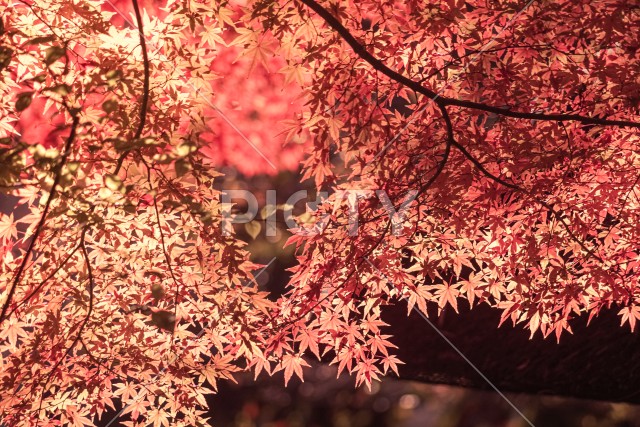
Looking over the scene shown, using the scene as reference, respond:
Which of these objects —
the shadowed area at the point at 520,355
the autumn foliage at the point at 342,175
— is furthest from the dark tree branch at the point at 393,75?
the shadowed area at the point at 520,355

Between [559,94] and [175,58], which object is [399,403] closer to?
[559,94]

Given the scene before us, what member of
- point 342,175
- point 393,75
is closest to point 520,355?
point 342,175

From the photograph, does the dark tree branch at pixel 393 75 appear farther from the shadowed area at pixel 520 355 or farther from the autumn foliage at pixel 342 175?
the shadowed area at pixel 520 355

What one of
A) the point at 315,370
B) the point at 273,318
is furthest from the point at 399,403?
the point at 273,318

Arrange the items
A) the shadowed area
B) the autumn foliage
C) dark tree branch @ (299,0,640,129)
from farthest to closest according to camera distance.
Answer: the shadowed area
the autumn foliage
dark tree branch @ (299,0,640,129)

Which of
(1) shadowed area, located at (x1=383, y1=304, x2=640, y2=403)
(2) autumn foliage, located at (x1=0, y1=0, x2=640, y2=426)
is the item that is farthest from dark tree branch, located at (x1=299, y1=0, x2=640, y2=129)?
(1) shadowed area, located at (x1=383, y1=304, x2=640, y2=403)

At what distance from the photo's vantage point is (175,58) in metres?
2.94

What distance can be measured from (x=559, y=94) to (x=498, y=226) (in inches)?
28.1

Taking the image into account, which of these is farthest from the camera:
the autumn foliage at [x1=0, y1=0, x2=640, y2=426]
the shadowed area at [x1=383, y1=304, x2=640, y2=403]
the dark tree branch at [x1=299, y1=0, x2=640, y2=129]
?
the shadowed area at [x1=383, y1=304, x2=640, y2=403]

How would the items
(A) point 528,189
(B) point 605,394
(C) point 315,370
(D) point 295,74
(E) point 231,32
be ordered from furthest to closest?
(C) point 315,370
(B) point 605,394
(E) point 231,32
(A) point 528,189
(D) point 295,74

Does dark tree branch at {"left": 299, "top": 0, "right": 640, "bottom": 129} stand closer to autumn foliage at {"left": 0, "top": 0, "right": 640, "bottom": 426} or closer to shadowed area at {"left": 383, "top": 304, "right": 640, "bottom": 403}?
autumn foliage at {"left": 0, "top": 0, "right": 640, "bottom": 426}

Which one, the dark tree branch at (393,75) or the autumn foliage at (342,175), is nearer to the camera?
the dark tree branch at (393,75)

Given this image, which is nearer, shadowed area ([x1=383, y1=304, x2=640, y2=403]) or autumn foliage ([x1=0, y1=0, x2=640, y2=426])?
autumn foliage ([x1=0, y1=0, x2=640, y2=426])

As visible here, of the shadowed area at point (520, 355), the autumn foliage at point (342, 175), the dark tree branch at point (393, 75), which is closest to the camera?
the dark tree branch at point (393, 75)
